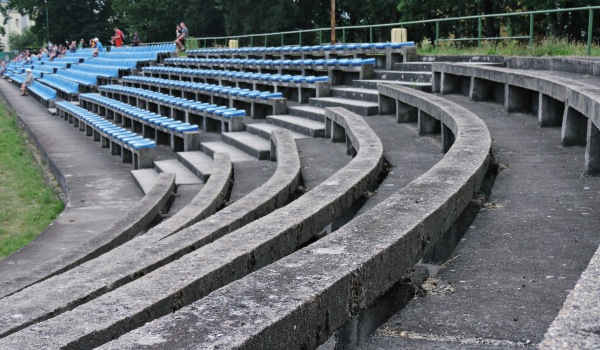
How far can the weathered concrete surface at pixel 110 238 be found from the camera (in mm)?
6502

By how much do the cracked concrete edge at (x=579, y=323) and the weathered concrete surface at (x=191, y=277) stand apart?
1618mm

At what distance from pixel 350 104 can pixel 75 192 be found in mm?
4768

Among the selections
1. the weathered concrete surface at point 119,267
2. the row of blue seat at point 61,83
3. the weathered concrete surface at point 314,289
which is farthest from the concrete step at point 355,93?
the row of blue seat at point 61,83

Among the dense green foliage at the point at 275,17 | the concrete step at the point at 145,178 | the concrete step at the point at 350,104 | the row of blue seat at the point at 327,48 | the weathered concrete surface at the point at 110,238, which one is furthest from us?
the dense green foliage at the point at 275,17

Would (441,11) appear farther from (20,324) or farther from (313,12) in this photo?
(20,324)

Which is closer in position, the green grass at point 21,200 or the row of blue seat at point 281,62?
the green grass at point 21,200

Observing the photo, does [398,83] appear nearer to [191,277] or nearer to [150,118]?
[150,118]

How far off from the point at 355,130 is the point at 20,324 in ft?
18.9

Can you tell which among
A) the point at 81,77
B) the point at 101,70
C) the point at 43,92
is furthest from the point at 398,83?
the point at 43,92

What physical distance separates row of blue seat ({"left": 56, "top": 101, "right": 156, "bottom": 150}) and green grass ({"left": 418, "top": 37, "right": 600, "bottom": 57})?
22.8 feet

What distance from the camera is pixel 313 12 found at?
5153 centimetres

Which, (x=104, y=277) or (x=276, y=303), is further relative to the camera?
(x=104, y=277)

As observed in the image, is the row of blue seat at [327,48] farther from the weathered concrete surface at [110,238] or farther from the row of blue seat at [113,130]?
the weathered concrete surface at [110,238]

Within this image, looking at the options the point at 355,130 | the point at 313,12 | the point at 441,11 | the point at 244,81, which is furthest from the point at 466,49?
the point at 313,12
